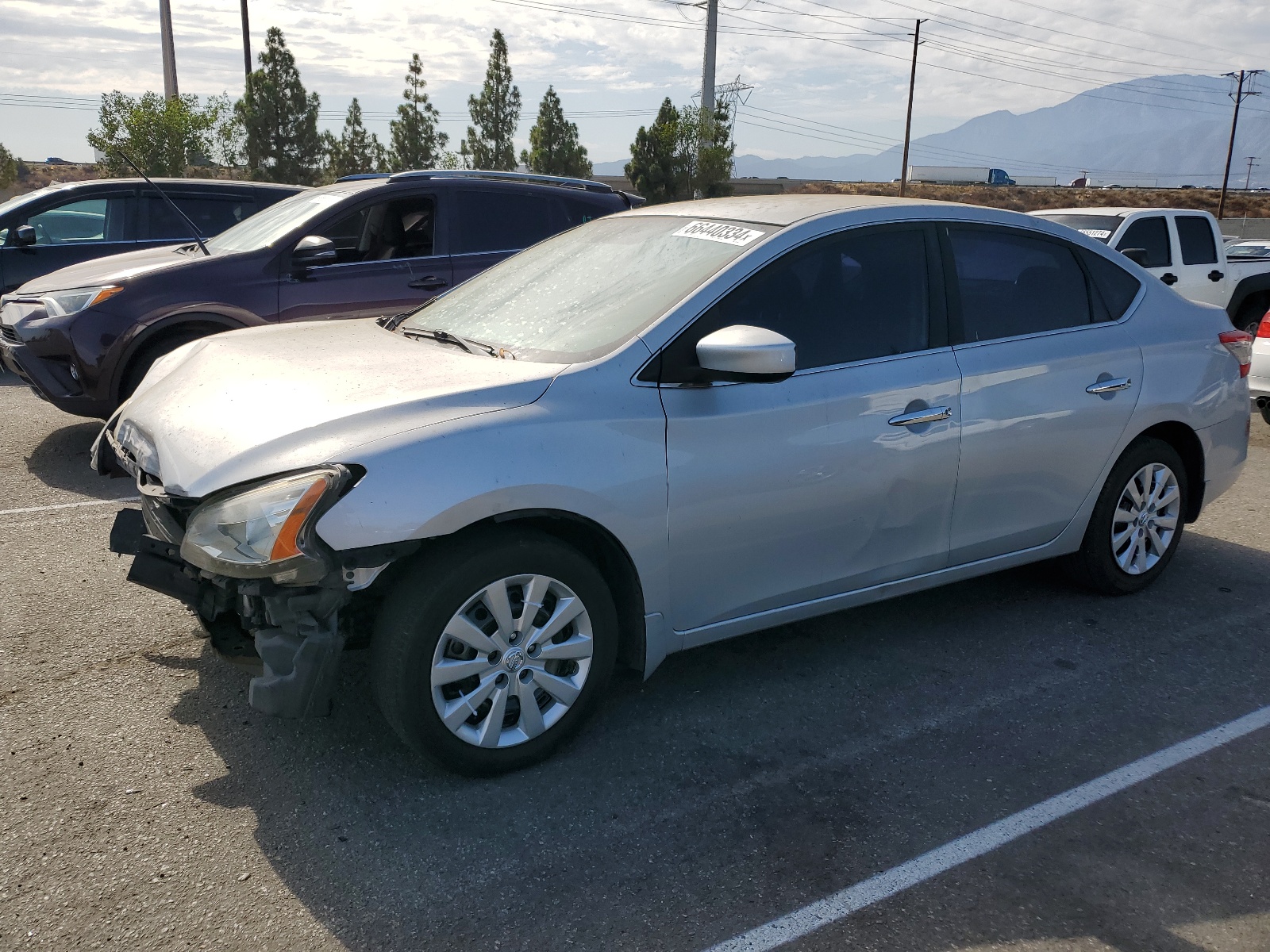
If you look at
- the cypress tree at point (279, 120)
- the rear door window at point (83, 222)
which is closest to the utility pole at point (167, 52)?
the cypress tree at point (279, 120)

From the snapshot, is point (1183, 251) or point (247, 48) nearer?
point (1183, 251)

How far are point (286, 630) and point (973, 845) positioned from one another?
1999mm

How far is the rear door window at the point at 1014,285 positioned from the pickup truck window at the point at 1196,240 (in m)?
8.67

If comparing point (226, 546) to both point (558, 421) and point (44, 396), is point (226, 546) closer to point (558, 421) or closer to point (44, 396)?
point (558, 421)

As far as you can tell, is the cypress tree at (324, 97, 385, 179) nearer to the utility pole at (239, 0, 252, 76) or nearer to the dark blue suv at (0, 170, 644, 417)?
the utility pole at (239, 0, 252, 76)

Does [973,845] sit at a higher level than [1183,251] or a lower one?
lower

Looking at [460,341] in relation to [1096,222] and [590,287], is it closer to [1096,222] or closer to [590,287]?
[590,287]

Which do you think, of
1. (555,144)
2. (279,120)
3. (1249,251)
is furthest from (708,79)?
(1249,251)

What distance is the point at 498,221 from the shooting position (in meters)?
8.00

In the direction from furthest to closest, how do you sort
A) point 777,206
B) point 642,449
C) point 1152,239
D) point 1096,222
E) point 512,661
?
point 1152,239 < point 1096,222 < point 777,206 < point 642,449 < point 512,661

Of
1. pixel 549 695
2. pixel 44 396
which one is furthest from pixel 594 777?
pixel 44 396

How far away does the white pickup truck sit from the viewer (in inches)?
445

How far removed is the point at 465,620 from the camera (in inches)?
117

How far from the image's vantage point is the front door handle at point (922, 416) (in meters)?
3.73
